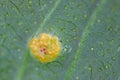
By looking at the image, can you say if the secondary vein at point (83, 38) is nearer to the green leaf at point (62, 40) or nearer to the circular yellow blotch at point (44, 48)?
the green leaf at point (62, 40)

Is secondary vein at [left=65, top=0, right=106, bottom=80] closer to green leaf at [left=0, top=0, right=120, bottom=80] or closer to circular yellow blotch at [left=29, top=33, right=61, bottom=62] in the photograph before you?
green leaf at [left=0, top=0, right=120, bottom=80]

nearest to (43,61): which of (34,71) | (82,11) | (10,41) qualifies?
(34,71)

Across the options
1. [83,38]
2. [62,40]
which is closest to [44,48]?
[62,40]

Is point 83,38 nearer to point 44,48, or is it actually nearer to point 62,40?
point 62,40

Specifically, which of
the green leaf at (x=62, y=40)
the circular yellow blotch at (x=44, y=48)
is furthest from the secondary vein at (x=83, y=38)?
the circular yellow blotch at (x=44, y=48)

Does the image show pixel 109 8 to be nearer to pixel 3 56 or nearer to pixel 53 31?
pixel 53 31
